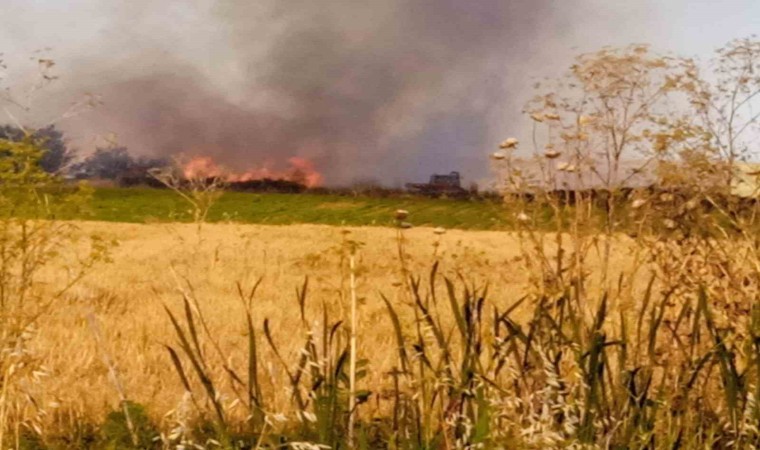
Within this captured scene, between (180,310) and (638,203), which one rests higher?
(638,203)

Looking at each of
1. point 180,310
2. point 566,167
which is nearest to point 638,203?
point 566,167

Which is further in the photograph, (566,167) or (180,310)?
(180,310)

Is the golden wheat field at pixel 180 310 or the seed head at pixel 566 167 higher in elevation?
the seed head at pixel 566 167

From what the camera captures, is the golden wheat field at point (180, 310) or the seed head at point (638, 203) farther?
the golden wheat field at point (180, 310)

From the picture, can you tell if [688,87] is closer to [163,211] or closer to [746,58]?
[746,58]

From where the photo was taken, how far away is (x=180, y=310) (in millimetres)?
9031

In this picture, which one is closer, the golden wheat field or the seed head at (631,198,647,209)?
the seed head at (631,198,647,209)

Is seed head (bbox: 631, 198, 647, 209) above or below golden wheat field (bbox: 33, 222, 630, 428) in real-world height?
above

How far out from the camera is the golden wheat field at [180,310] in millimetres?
4754

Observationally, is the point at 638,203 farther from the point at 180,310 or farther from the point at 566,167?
the point at 180,310

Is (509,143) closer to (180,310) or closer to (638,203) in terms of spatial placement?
(638,203)

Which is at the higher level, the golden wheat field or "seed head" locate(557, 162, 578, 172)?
"seed head" locate(557, 162, 578, 172)

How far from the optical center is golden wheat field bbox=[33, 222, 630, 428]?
4.75 m

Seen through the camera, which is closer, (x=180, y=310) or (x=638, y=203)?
(x=638, y=203)
